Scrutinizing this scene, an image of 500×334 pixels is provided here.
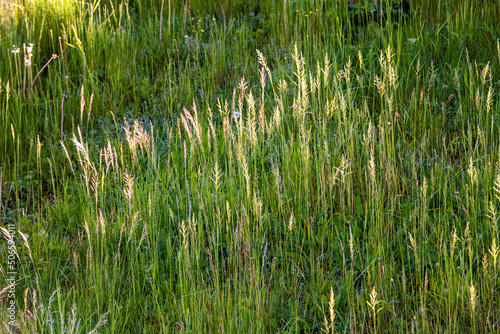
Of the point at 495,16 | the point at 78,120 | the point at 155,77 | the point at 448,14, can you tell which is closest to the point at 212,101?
the point at 155,77

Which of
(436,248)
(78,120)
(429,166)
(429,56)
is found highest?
(429,56)

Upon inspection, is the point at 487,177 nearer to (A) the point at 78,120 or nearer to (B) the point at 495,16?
(B) the point at 495,16

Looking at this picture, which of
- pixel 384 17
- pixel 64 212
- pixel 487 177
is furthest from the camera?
pixel 384 17

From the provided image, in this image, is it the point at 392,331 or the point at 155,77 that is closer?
the point at 392,331

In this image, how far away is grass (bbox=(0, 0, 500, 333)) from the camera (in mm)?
2234

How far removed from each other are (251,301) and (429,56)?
2.75 meters

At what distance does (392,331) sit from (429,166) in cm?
130

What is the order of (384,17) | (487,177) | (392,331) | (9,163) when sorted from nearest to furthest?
(392,331) → (487,177) → (9,163) → (384,17)

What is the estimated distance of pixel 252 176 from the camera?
10.3ft

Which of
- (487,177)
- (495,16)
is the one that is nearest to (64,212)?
(487,177)

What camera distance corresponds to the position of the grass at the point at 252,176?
7.33 feet

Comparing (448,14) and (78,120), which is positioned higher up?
(448,14)

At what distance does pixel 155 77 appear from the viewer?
456 cm

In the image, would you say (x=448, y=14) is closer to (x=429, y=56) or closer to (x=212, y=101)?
(x=429, y=56)
